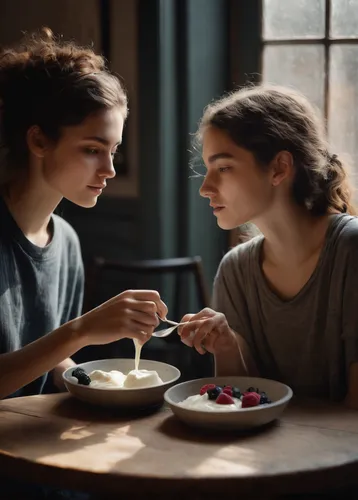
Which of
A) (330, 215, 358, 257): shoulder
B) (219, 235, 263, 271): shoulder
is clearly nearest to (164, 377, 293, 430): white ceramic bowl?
(330, 215, 358, 257): shoulder

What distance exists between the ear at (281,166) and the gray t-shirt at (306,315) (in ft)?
0.50

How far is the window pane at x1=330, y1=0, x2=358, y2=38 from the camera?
8.87 feet

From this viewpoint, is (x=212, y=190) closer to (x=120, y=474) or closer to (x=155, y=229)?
(x=120, y=474)

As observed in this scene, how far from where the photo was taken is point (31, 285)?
205 centimetres

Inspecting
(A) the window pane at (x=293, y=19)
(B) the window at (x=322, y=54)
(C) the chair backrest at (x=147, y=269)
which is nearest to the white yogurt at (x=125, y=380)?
(C) the chair backrest at (x=147, y=269)

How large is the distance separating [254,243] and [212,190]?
0.25 metres

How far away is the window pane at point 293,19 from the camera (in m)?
2.76

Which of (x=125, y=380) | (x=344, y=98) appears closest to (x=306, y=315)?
(x=125, y=380)

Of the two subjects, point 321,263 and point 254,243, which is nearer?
point 321,263

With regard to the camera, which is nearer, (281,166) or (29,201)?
(281,166)

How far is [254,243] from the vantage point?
2.06 meters

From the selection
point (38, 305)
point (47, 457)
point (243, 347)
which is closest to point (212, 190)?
point (243, 347)

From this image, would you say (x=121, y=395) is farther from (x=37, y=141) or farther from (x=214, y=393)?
(x=37, y=141)

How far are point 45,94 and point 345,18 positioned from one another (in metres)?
1.23
